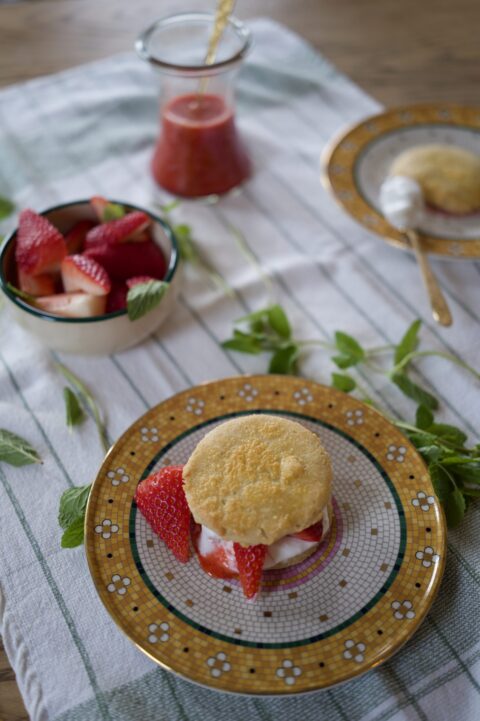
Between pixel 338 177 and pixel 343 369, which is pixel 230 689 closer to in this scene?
pixel 343 369

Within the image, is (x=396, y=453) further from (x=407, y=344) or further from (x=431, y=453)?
(x=407, y=344)

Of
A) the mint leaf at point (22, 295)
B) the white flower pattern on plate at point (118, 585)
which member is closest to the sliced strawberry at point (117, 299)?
the mint leaf at point (22, 295)

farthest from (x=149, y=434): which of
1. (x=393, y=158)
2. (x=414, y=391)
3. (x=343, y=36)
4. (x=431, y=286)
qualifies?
(x=343, y=36)

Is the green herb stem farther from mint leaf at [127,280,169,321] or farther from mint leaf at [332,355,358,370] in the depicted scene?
mint leaf at [127,280,169,321]

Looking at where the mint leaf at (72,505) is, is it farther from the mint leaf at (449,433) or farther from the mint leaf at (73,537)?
the mint leaf at (449,433)

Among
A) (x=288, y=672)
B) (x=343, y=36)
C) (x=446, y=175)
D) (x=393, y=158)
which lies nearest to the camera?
(x=288, y=672)

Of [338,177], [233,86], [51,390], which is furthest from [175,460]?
[233,86]
